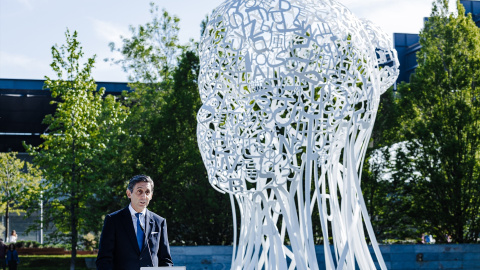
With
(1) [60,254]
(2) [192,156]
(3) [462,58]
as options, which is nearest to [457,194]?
(3) [462,58]

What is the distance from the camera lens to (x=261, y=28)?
263 inches

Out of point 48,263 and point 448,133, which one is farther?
Answer: point 48,263

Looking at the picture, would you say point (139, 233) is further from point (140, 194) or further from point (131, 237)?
point (140, 194)

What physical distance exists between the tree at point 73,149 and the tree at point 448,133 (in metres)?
7.54

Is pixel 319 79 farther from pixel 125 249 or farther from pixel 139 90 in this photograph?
pixel 139 90

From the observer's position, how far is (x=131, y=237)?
3723 mm

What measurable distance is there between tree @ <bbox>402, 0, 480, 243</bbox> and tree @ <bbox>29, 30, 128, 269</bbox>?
7.54 meters

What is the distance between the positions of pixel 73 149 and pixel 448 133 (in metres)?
8.85

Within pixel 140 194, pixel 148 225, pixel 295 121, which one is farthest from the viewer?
pixel 295 121

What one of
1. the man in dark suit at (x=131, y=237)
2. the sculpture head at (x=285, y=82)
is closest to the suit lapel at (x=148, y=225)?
the man in dark suit at (x=131, y=237)

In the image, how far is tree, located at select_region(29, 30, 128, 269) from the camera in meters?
14.9

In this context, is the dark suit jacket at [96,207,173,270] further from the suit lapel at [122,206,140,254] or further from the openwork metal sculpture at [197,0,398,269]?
the openwork metal sculpture at [197,0,398,269]

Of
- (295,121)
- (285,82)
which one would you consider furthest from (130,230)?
(285,82)

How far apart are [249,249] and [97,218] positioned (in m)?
9.01
